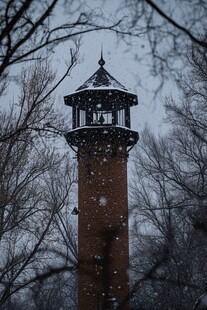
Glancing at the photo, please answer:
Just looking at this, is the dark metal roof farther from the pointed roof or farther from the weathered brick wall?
the weathered brick wall

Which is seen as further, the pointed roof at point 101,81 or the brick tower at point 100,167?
the pointed roof at point 101,81

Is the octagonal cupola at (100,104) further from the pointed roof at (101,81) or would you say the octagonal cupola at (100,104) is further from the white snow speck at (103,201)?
the white snow speck at (103,201)

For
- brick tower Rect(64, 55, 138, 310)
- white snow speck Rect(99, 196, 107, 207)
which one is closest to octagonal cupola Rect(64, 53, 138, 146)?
brick tower Rect(64, 55, 138, 310)

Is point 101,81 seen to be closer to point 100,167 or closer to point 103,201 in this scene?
point 100,167

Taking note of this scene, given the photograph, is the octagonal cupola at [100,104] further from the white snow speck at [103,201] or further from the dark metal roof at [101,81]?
the white snow speck at [103,201]

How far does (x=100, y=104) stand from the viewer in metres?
13.9

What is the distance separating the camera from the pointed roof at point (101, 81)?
1412 cm

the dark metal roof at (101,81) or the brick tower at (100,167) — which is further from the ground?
the dark metal roof at (101,81)

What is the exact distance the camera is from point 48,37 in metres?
2.87

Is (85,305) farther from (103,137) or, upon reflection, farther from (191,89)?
(191,89)

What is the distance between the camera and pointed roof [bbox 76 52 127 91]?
14.1 metres

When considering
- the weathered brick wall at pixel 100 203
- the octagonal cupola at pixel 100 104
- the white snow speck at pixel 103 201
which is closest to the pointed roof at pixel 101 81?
the octagonal cupola at pixel 100 104

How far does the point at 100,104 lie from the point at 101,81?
0.94 metres

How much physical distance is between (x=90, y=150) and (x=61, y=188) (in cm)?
563
